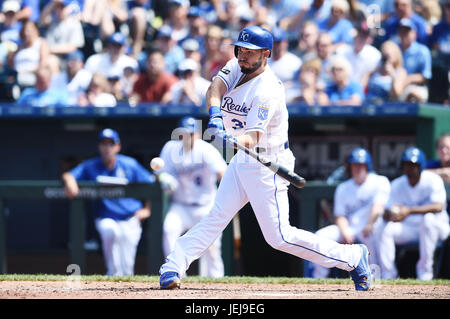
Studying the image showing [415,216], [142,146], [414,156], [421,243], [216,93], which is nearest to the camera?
[216,93]

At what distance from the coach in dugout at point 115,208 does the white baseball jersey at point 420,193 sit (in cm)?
250

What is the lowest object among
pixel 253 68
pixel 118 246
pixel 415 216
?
pixel 118 246

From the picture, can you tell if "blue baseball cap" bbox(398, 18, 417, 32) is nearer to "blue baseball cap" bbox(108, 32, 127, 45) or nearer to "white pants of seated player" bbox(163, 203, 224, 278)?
"white pants of seated player" bbox(163, 203, 224, 278)

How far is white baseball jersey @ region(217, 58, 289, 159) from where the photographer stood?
18.8 feet

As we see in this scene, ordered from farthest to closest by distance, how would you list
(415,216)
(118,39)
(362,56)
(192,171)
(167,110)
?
(118,39) → (362,56) → (167,110) → (192,171) → (415,216)

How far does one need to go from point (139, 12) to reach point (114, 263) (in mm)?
3929

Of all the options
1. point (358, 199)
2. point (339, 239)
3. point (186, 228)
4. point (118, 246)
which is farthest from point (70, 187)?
point (358, 199)

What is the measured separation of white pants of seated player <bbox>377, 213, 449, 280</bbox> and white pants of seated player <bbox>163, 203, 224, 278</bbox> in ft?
5.32

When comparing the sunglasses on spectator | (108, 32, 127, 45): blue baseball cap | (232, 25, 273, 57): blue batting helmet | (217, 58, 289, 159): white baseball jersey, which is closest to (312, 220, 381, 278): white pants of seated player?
the sunglasses on spectator

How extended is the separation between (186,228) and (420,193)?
7.94 feet

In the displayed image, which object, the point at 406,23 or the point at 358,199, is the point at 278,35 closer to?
the point at 406,23

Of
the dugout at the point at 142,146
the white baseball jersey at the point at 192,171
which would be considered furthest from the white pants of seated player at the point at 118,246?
the white baseball jersey at the point at 192,171

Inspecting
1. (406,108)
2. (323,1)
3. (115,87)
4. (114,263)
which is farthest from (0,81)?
(406,108)

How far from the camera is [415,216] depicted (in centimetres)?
909
